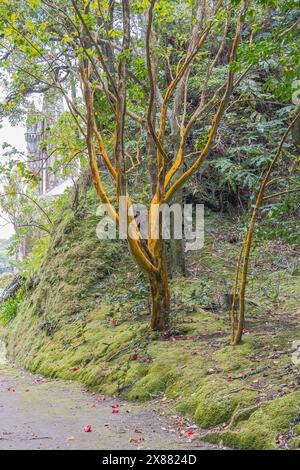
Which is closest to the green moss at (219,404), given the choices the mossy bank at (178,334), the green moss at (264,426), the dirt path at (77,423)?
the mossy bank at (178,334)

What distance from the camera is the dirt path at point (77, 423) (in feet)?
13.6

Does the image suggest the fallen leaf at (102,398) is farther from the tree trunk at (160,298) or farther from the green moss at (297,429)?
the green moss at (297,429)

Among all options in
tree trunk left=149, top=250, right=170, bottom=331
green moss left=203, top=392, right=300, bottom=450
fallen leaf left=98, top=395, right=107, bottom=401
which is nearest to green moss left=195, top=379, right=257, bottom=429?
green moss left=203, top=392, right=300, bottom=450

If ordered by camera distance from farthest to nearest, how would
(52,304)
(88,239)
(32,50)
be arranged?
(88,239)
(52,304)
(32,50)

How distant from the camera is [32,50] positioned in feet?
24.1

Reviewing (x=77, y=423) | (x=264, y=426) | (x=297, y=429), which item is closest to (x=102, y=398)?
(x=77, y=423)

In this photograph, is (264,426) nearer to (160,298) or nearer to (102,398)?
(102,398)

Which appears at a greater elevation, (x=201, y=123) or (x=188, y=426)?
(x=201, y=123)

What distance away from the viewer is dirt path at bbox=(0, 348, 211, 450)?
414 cm

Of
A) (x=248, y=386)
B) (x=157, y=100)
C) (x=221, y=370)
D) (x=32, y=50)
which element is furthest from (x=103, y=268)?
(x=248, y=386)

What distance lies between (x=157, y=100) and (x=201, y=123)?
4.07 meters

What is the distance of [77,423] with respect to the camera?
4902mm

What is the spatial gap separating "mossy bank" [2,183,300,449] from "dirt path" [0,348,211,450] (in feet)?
0.84
